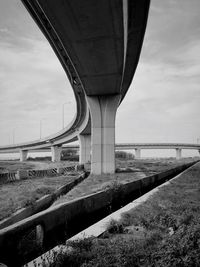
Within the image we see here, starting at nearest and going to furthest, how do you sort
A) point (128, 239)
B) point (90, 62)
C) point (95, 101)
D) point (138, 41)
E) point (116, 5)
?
point (128, 239)
point (116, 5)
point (138, 41)
point (90, 62)
point (95, 101)

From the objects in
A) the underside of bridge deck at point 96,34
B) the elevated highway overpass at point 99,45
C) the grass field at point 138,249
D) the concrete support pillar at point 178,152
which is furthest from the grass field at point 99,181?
the concrete support pillar at point 178,152

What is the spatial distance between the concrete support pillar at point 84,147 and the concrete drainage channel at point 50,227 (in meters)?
50.9

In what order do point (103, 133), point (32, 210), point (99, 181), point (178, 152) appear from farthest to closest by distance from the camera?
point (178, 152), point (103, 133), point (99, 181), point (32, 210)

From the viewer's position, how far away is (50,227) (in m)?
6.27

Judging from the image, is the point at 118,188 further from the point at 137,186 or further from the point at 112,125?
the point at 112,125

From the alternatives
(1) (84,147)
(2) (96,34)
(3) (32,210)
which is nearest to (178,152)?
(1) (84,147)

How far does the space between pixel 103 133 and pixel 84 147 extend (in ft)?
116

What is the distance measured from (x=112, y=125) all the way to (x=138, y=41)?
13.9m

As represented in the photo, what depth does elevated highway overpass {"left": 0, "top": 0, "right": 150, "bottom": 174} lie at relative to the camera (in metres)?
11.7

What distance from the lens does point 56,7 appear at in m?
11.5

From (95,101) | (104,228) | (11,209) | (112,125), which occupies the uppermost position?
(95,101)

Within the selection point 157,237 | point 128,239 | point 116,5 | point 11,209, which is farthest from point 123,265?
point 116,5

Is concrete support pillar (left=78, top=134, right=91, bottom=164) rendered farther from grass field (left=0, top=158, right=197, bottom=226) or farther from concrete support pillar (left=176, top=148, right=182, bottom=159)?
concrete support pillar (left=176, top=148, right=182, bottom=159)

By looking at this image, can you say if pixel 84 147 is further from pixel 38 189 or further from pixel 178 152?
pixel 178 152
